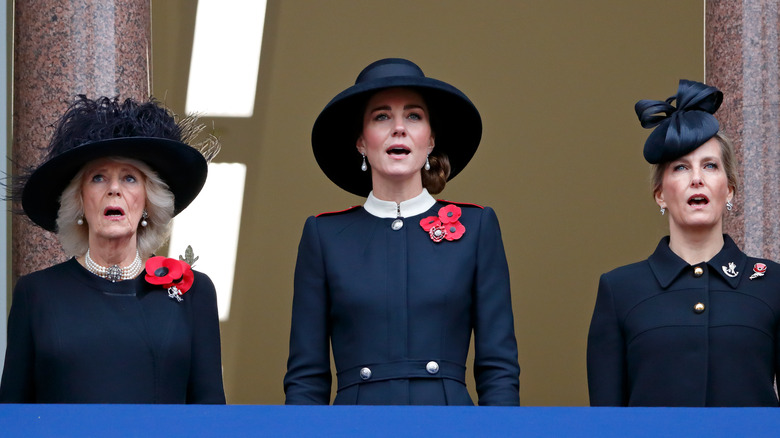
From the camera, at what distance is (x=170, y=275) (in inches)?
150

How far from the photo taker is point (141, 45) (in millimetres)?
5375

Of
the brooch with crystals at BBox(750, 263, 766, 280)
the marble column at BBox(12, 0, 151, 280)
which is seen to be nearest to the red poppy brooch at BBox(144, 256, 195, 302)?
the marble column at BBox(12, 0, 151, 280)

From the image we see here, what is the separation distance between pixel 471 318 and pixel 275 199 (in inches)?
254

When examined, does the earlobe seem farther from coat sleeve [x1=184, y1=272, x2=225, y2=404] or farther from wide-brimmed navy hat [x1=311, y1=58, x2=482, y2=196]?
coat sleeve [x1=184, y1=272, x2=225, y2=404]

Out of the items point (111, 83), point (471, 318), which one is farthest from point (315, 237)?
point (111, 83)

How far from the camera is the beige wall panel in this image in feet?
32.2

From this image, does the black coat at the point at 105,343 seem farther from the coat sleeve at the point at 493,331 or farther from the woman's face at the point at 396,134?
the coat sleeve at the point at 493,331

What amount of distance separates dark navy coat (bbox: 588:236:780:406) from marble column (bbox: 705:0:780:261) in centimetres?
159

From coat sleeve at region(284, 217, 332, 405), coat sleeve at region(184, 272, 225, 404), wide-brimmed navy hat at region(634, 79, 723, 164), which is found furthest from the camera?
wide-brimmed navy hat at region(634, 79, 723, 164)

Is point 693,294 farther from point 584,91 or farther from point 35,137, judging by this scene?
point 584,91

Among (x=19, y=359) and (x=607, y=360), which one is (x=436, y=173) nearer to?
(x=607, y=360)

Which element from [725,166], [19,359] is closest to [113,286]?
[19,359]

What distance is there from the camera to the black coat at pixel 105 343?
365 cm

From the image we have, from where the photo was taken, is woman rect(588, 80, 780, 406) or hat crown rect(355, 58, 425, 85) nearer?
woman rect(588, 80, 780, 406)
